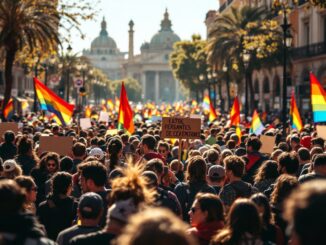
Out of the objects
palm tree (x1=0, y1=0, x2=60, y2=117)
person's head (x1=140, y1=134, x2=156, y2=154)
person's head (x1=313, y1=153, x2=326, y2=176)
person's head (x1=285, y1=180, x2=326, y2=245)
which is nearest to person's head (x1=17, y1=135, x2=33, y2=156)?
person's head (x1=140, y1=134, x2=156, y2=154)

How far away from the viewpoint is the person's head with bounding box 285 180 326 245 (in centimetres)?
387

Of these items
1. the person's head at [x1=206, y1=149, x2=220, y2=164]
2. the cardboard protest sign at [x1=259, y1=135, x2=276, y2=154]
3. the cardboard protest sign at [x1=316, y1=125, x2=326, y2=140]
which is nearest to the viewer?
the person's head at [x1=206, y1=149, x2=220, y2=164]

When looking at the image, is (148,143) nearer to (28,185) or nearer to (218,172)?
(218,172)

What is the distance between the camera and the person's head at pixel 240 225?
6.02 meters

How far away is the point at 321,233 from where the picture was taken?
3.89 meters

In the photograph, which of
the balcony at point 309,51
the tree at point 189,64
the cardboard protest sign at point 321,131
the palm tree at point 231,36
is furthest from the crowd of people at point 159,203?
the tree at point 189,64

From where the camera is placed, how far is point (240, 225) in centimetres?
606

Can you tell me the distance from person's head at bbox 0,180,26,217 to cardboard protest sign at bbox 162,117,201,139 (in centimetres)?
1055

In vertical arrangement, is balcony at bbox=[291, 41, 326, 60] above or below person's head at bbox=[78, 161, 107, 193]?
above

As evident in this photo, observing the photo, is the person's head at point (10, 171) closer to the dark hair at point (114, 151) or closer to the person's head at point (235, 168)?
the dark hair at point (114, 151)

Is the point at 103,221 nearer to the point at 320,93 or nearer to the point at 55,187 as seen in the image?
the point at 55,187

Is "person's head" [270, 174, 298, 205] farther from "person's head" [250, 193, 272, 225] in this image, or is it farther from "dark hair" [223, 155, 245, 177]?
"dark hair" [223, 155, 245, 177]

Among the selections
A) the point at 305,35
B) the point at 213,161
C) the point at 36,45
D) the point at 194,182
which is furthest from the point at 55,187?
the point at 305,35

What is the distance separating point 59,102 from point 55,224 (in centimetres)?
1598
